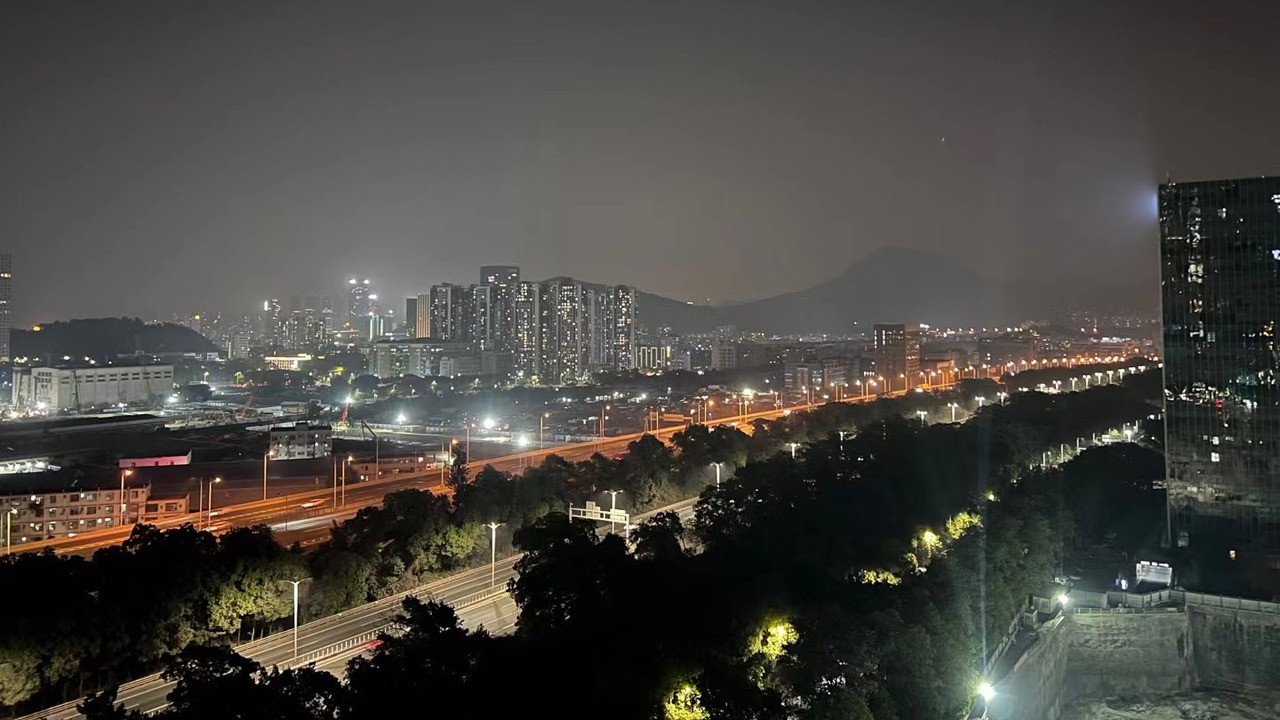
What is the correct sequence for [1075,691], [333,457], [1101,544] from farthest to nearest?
[333,457] < [1101,544] < [1075,691]

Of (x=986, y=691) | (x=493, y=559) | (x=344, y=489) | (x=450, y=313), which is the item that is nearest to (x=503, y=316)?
(x=450, y=313)

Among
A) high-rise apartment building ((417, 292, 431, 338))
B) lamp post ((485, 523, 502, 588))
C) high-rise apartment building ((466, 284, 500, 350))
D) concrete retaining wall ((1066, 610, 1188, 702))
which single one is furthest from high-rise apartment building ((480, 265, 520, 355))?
concrete retaining wall ((1066, 610, 1188, 702))

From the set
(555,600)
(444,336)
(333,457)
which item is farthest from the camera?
(444,336)

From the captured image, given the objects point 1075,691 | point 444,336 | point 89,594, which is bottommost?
point 1075,691

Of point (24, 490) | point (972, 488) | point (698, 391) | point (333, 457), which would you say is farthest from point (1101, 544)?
point (698, 391)

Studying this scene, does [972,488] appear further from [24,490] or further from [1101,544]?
[24,490]

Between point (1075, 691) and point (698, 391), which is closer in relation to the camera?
point (1075, 691)

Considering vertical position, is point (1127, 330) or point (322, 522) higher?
point (1127, 330)

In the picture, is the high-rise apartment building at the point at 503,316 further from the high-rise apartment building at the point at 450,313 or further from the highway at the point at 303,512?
the highway at the point at 303,512
